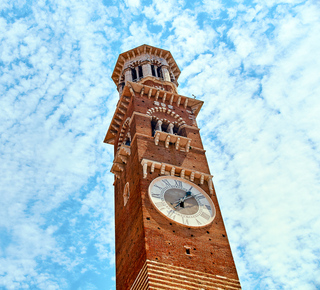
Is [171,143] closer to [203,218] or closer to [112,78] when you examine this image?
[203,218]

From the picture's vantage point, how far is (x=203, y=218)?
23.6 metres

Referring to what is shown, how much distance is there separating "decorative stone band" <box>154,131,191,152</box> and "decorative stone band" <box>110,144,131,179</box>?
2050 mm

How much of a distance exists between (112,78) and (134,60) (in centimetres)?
299

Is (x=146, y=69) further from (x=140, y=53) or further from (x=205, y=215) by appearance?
(x=205, y=215)

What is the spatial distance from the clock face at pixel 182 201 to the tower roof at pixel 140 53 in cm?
1681

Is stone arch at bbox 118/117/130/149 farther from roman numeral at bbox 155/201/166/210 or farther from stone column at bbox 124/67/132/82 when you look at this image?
roman numeral at bbox 155/201/166/210

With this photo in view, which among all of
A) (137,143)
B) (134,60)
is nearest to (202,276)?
(137,143)

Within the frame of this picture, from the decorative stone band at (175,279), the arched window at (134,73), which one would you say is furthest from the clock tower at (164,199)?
the arched window at (134,73)

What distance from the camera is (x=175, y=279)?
64.5 ft

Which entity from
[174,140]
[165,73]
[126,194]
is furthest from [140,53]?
[126,194]

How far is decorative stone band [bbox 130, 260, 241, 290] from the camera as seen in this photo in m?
19.3

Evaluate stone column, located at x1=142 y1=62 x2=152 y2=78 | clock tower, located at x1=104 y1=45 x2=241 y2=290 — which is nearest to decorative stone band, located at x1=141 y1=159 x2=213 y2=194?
clock tower, located at x1=104 y1=45 x2=241 y2=290

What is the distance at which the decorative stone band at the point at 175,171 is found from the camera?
2516 cm

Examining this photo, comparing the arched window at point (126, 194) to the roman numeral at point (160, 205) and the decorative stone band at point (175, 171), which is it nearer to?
the decorative stone band at point (175, 171)
